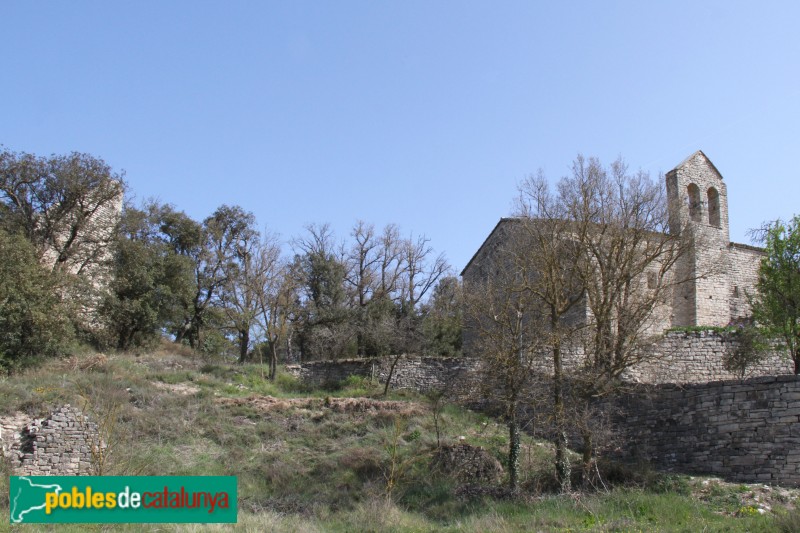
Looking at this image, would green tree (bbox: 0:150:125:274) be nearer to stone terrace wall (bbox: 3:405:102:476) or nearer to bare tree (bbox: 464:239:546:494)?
stone terrace wall (bbox: 3:405:102:476)

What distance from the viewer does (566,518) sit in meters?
12.8

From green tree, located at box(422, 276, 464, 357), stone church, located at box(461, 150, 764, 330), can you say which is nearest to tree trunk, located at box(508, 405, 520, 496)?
stone church, located at box(461, 150, 764, 330)

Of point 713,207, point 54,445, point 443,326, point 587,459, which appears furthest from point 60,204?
point 713,207

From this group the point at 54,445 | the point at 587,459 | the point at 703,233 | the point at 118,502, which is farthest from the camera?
the point at 703,233

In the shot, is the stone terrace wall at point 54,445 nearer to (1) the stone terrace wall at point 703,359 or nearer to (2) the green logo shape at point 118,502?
(2) the green logo shape at point 118,502

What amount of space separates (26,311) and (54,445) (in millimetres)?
7835

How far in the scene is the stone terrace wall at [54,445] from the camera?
53.3ft

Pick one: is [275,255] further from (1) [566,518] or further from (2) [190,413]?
(1) [566,518]

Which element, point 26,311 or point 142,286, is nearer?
point 26,311

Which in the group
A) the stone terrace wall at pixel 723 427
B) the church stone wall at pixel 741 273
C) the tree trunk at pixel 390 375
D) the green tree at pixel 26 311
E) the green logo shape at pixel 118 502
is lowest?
the green logo shape at pixel 118 502

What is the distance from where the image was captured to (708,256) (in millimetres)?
27016

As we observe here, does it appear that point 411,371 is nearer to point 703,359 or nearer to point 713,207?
point 703,359

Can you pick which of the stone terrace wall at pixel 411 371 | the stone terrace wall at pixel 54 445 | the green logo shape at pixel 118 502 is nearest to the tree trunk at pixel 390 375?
the stone terrace wall at pixel 411 371

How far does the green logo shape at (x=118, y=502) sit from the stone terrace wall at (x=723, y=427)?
11.2 metres
